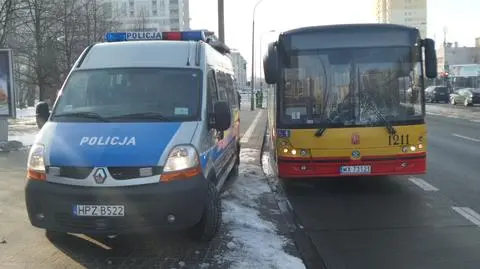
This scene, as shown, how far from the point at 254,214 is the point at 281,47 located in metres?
2.91

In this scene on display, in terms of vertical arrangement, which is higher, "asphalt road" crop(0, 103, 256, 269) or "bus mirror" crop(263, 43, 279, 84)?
"bus mirror" crop(263, 43, 279, 84)

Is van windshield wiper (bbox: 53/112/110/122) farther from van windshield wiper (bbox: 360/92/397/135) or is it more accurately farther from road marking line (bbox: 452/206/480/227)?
road marking line (bbox: 452/206/480/227)

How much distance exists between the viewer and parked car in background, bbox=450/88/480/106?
45.9 metres

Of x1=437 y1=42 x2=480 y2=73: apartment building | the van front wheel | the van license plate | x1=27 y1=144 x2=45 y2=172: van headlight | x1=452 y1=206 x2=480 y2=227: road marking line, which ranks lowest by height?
x1=452 y1=206 x2=480 y2=227: road marking line

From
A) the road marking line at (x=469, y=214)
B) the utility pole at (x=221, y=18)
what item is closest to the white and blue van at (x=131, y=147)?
the road marking line at (x=469, y=214)

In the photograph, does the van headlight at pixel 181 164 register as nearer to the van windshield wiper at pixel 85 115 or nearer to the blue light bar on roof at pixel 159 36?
the van windshield wiper at pixel 85 115

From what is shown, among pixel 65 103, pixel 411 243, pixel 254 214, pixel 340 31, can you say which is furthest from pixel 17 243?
pixel 340 31

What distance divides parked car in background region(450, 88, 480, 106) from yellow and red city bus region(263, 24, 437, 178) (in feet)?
130

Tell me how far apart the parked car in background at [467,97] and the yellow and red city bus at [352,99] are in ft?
130

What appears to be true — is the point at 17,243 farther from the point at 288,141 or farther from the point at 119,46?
the point at 288,141

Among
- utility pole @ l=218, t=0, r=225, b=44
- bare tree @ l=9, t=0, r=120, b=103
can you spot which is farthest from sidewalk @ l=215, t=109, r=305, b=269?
bare tree @ l=9, t=0, r=120, b=103

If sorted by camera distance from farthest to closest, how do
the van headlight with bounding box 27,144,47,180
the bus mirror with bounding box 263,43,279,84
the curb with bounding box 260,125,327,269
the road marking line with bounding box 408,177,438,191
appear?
the road marking line with bounding box 408,177,438,191 < the bus mirror with bounding box 263,43,279,84 < the curb with bounding box 260,125,327,269 < the van headlight with bounding box 27,144,47,180

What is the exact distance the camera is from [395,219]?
770 cm

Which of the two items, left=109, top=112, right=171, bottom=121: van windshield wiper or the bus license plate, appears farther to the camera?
the bus license plate
